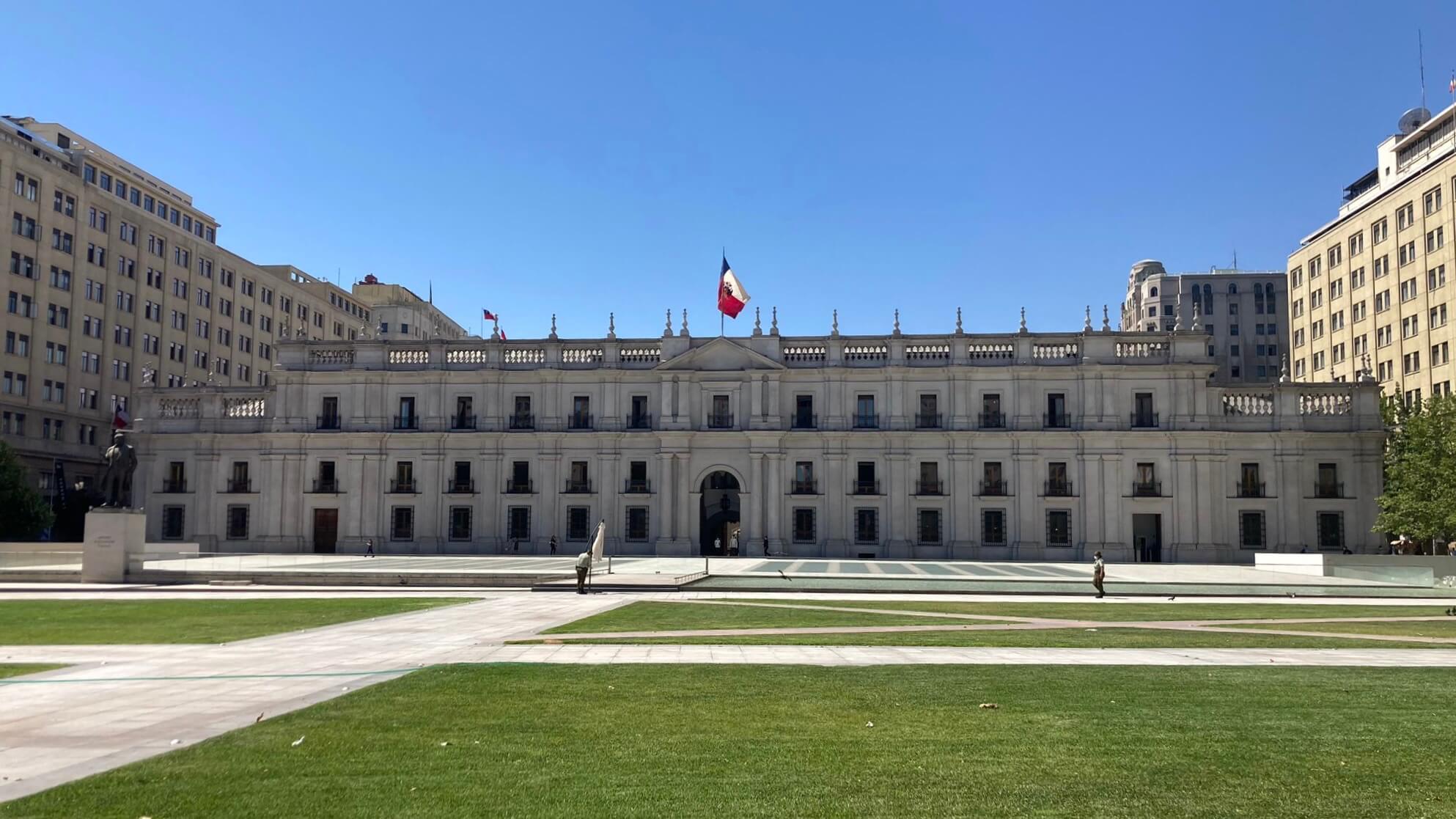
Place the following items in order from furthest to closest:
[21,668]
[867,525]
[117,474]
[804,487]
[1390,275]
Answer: [1390,275], [804,487], [867,525], [117,474], [21,668]

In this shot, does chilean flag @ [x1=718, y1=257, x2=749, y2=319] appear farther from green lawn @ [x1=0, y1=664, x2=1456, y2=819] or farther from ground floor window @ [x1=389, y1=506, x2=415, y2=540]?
green lawn @ [x1=0, y1=664, x2=1456, y2=819]

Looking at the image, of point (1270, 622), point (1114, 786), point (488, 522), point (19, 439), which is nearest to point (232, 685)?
point (1114, 786)

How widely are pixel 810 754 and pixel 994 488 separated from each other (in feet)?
185

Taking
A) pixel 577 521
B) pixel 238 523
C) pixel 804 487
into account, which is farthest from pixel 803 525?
pixel 238 523

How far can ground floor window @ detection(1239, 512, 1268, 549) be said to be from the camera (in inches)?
2413

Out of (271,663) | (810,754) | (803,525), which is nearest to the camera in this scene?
(810,754)

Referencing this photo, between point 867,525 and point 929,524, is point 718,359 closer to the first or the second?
point 867,525

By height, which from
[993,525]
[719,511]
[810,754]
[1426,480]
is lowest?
[810,754]

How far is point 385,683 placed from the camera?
13.3 metres

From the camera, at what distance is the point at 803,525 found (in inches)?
2549

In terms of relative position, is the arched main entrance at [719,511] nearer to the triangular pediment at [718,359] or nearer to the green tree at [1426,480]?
the triangular pediment at [718,359]

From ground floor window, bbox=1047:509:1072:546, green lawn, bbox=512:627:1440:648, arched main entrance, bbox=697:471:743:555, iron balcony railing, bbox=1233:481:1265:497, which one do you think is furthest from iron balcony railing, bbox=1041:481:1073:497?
green lawn, bbox=512:627:1440:648

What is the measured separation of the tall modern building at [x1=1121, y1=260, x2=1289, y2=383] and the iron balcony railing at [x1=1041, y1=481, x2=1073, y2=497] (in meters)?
68.1

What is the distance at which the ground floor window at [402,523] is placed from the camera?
218ft
